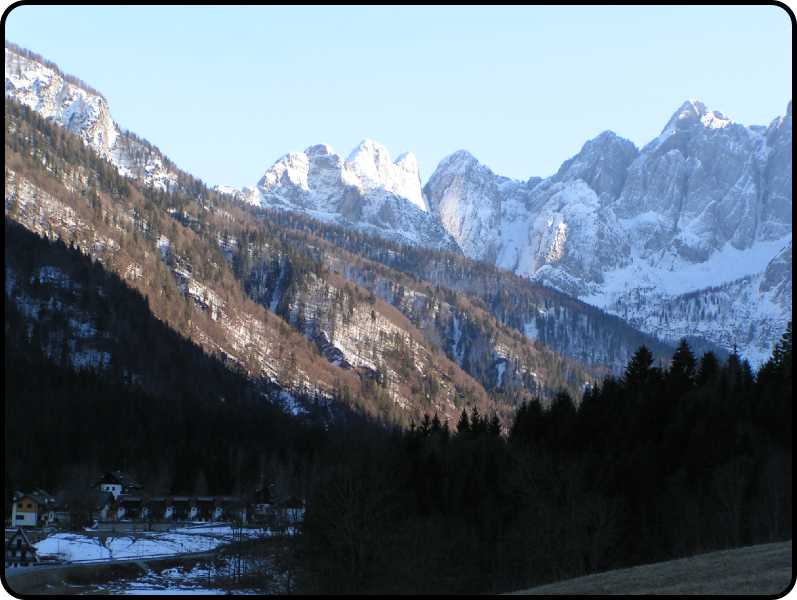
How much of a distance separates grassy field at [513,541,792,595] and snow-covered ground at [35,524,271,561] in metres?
58.2

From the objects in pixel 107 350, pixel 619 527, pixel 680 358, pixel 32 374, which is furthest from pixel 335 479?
pixel 107 350

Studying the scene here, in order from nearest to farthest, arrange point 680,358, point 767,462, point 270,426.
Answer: point 767,462, point 680,358, point 270,426

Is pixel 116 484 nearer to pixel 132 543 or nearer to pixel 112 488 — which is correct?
pixel 112 488

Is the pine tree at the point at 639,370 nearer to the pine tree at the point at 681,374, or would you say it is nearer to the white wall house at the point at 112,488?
the pine tree at the point at 681,374

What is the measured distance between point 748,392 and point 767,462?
1137 centimetres

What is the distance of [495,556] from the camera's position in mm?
62875

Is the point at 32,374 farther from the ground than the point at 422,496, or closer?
farther from the ground

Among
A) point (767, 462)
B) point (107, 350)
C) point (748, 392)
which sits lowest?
point (767, 462)

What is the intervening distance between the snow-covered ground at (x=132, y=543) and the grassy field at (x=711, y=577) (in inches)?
2290

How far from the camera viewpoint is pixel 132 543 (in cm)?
9112

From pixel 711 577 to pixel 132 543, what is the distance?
242ft

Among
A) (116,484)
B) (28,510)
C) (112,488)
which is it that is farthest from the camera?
(116,484)

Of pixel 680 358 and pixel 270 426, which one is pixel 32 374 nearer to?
pixel 270 426

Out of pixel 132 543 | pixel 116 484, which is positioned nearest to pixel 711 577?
pixel 132 543
